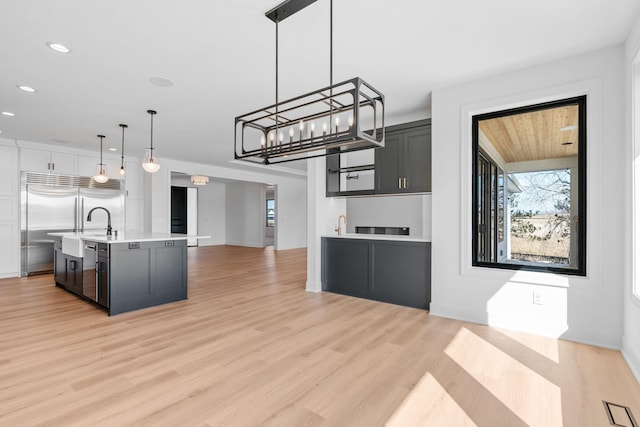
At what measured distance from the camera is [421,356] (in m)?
2.63

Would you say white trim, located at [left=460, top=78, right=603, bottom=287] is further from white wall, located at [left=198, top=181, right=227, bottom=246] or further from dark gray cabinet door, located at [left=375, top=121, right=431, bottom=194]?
white wall, located at [left=198, top=181, right=227, bottom=246]

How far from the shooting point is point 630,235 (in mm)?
2518

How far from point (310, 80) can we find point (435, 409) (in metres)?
3.11

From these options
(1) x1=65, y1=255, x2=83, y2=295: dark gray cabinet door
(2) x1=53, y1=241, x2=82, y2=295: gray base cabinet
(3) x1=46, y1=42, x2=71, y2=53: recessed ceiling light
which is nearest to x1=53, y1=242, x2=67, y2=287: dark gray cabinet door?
(2) x1=53, y1=241, x2=82, y2=295: gray base cabinet

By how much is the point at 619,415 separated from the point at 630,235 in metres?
1.36

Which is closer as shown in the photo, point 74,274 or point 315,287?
point 74,274

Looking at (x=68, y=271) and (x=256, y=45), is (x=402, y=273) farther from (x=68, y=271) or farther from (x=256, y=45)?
(x=68, y=271)

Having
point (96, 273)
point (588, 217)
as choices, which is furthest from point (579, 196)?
point (96, 273)

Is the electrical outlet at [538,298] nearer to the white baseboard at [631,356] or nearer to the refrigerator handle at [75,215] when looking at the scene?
the white baseboard at [631,356]

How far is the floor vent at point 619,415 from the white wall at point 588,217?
42.9 inches

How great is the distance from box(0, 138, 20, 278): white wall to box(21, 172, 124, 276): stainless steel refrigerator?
0.29ft

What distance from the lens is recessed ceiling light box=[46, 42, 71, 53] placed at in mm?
2725

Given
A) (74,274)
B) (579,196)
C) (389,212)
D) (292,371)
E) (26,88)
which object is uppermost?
(26,88)

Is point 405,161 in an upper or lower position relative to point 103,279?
upper
